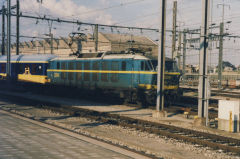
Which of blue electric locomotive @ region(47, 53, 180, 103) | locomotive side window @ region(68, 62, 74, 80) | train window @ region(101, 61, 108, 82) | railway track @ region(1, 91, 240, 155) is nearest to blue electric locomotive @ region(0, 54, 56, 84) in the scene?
locomotive side window @ region(68, 62, 74, 80)

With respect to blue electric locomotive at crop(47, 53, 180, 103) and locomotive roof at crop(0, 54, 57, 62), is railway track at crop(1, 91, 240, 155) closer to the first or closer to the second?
blue electric locomotive at crop(47, 53, 180, 103)

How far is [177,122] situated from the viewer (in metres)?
14.4

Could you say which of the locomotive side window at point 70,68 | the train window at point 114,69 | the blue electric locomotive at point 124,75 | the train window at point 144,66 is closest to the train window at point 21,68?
the locomotive side window at point 70,68

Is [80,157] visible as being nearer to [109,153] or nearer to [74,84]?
[109,153]

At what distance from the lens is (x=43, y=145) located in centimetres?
920

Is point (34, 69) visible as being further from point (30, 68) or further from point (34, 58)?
point (34, 58)

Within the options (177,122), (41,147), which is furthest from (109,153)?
(177,122)

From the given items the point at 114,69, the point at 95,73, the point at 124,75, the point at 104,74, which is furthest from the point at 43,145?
the point at 95,73

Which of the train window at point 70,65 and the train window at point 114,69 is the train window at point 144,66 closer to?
the train window at point 114,69

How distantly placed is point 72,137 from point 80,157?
8.47 ft

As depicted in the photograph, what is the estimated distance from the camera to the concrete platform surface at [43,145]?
816cm

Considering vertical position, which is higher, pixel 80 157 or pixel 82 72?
pixel 82 72

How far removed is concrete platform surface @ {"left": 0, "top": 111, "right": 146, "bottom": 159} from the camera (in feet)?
26.8

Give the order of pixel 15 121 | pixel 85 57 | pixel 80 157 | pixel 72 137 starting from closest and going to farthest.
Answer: pixel 80 157 < pixel 72 137 < pixel 15 121 < pixel 85 57
